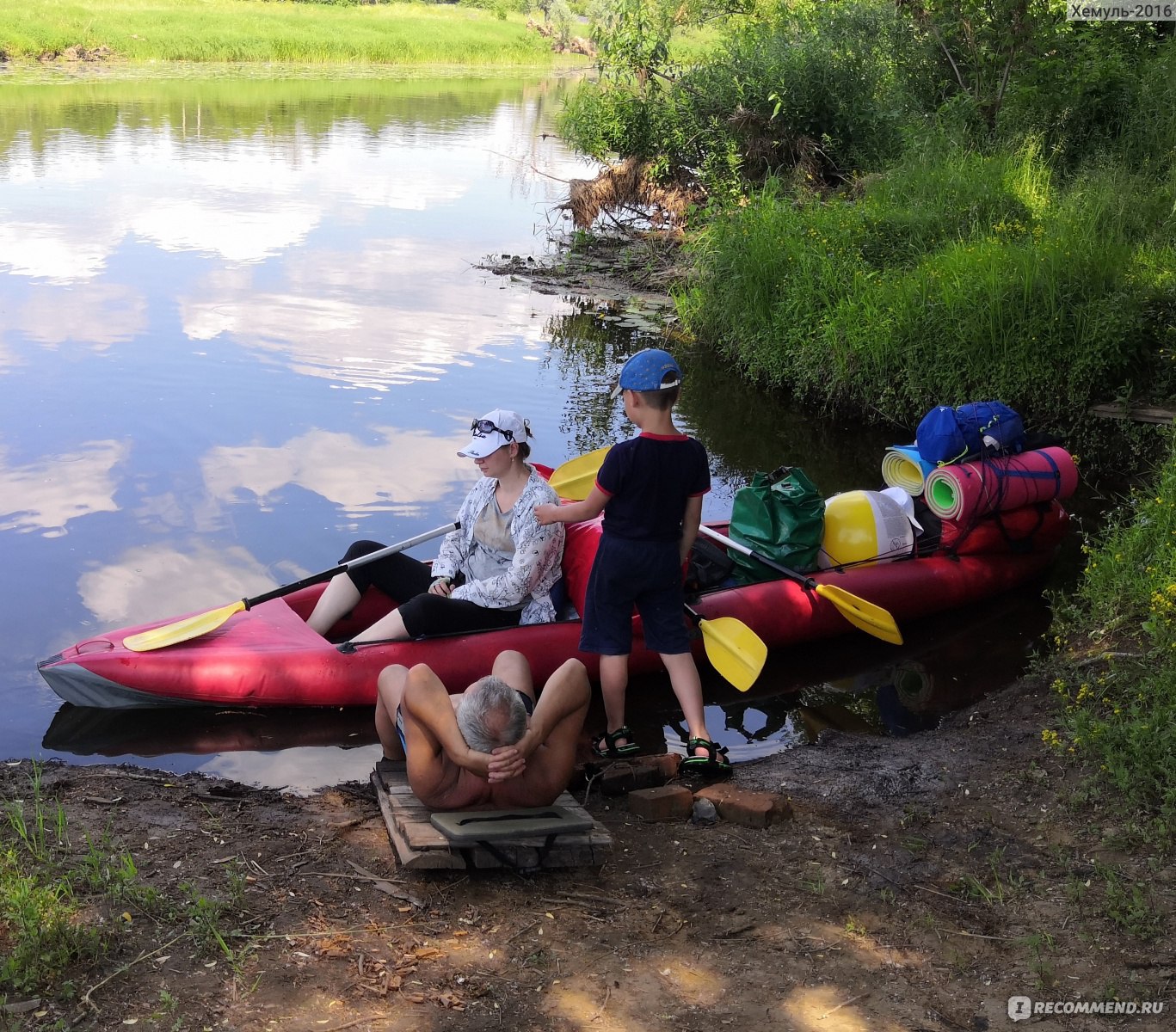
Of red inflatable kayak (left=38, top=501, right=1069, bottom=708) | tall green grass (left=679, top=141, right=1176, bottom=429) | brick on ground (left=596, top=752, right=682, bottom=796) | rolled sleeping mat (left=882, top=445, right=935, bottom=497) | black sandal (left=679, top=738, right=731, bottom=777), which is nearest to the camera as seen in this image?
brick on ground (left=596, top=752, right=682, bottom=796)

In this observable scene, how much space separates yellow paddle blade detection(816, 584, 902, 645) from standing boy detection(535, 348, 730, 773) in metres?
1.27

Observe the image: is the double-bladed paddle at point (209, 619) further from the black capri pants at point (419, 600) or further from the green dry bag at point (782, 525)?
the green dry bag at point (782, 525)

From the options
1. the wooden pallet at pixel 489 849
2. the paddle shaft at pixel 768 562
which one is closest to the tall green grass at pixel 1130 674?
the paddle shaft at pixel 768 562

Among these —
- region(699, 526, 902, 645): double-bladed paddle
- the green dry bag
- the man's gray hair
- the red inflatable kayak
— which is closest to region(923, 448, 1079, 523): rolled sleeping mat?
the green dry bag

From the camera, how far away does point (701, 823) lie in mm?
4082

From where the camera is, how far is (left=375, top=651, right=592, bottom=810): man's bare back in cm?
359

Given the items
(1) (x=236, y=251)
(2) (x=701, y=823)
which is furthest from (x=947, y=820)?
(1) (x=236, y=251)

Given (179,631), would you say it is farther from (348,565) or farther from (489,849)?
(489,849)

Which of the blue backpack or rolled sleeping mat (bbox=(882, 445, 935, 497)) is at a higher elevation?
the blue backpack

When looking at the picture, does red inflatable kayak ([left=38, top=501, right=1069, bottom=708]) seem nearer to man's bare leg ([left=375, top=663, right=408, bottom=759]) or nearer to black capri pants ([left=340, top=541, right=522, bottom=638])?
black capri pants ([left=340, top=541, right=522, bottom=638])

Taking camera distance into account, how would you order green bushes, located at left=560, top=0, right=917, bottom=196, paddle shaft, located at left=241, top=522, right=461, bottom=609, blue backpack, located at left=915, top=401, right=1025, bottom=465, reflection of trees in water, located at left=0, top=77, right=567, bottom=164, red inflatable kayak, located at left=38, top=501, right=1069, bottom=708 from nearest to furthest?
red inflatable kayak, located at left=38, top=501, right=1069, bottom=708 < paddle shaft, located at left=241, top=522, right=461, bottom=609 < blue backpack, located at left=915, top=401, right=1025, bottom=465 < green bushes, located at left=560, top=0, right=917, bottom=196 < reflection of trees in water, located at left=0, top=77, right=567, bottom=164

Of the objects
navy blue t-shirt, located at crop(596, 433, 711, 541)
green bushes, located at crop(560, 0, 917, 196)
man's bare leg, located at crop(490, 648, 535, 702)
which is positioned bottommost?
man's bare leg, located at crop(490, 648, 535, 702)

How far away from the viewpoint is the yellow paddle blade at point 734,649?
5.22 meters

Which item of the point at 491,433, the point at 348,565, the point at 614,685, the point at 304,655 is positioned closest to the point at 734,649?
the point at 614,685
